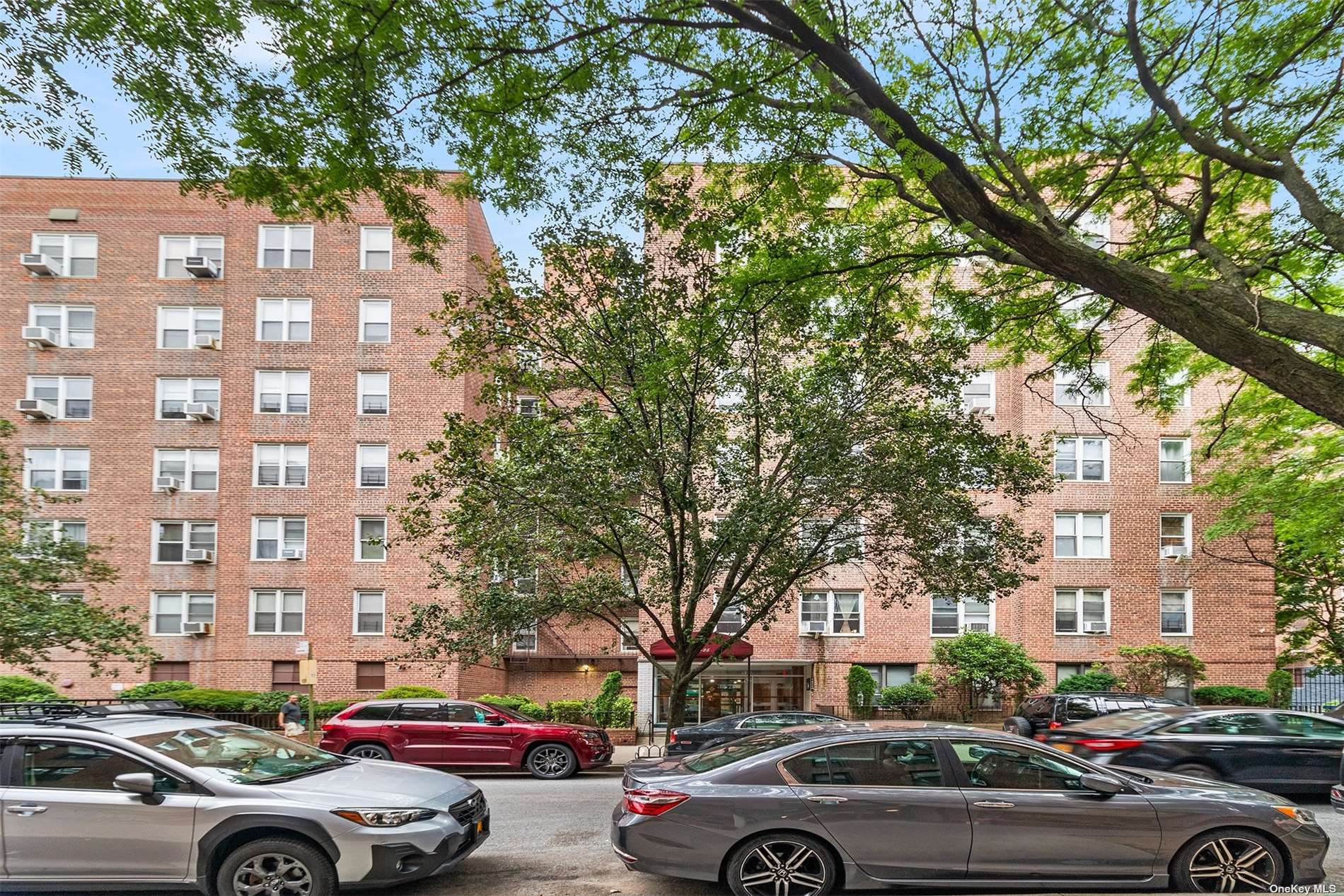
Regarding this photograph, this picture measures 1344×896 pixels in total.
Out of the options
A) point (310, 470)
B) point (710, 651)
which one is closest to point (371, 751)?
point (710, 651)

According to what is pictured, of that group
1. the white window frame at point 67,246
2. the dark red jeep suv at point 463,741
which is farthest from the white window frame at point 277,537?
the dark red jeep suv at point 463,741

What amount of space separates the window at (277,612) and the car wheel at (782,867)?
24.6 m

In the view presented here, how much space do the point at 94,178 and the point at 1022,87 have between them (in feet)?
99.9

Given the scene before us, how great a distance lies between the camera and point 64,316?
93.5 ft

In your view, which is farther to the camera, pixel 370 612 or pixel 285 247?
pixel 285 247

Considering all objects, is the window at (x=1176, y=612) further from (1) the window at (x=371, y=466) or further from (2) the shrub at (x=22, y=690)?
(2) the shrub at (x=22, y=690)

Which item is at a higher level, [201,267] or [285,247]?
[285,247]

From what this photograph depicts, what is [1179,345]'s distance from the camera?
18.2m

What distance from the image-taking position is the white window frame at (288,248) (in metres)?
28.9

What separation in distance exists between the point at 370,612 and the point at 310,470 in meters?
5.10

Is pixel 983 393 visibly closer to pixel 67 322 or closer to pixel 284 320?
pixel 284 320

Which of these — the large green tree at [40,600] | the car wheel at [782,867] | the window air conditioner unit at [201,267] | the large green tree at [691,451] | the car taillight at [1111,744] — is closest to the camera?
the car wheel at [782,867]

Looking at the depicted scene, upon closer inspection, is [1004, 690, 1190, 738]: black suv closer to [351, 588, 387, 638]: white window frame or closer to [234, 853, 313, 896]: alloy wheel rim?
[234, 853, 313, 896]: alloy wheel rim

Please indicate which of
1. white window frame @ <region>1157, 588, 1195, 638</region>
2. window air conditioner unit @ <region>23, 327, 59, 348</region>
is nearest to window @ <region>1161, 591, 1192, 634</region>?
white window frame @ <region>1157, 588, 1195, 638</region>
